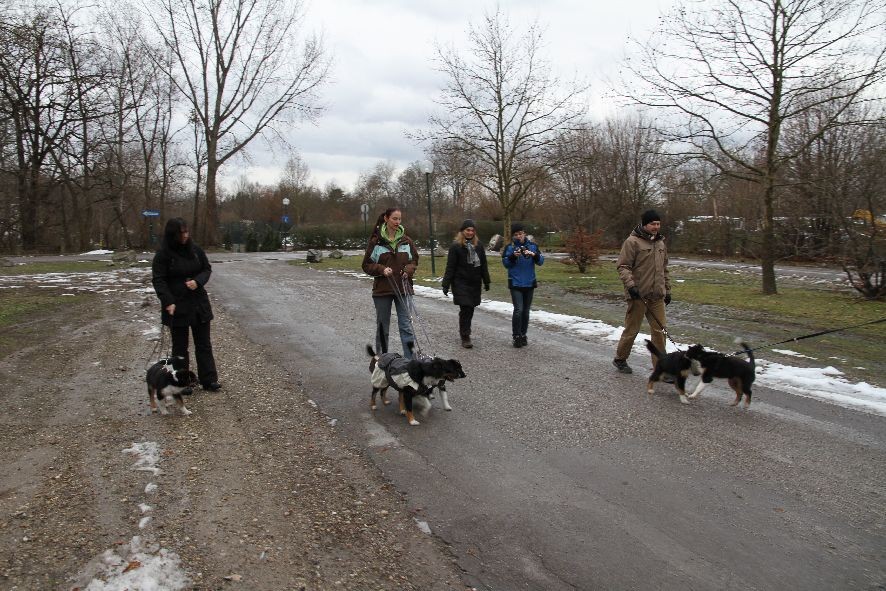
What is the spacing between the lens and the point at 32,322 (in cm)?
1123

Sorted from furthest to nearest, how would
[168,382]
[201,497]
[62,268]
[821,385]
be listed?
[62,268]
[821,385]
[168,382]
[201,497]

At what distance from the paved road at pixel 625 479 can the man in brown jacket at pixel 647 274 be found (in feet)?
2.37

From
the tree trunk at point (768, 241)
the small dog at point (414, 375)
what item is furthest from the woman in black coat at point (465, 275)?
the tree trunk at point (768, 241)

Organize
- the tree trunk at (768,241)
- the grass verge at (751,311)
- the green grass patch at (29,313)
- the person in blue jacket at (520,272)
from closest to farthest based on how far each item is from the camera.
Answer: the grass verge at (751,311)
the person in blue jacket at (520,272)
the green grass patch at (29,313)
the tree trunk at (768,241)

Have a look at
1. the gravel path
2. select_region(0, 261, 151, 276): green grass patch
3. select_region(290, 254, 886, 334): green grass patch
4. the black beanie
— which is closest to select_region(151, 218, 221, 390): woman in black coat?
the gravel path

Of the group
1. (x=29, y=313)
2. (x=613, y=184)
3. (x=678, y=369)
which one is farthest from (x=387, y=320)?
(x=613, y=184)

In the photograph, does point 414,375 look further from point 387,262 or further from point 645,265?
point 645,265

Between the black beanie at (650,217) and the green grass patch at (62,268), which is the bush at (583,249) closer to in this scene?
the black beanie at (650,217)

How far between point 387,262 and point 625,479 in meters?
3.69

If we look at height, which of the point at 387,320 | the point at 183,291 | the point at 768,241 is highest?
the point at 768,241

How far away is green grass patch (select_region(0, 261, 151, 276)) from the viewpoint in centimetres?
2237

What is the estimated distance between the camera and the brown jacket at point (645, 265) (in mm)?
7234

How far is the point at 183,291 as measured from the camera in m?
6.48

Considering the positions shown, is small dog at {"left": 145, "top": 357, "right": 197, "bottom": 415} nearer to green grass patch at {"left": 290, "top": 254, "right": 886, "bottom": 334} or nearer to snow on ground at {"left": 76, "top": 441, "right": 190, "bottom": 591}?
snow on ground at {"left": 76, "top": 441, "right": 190, "bottom": 591}
